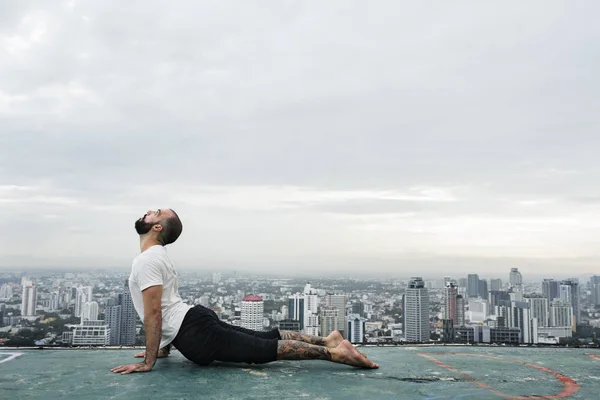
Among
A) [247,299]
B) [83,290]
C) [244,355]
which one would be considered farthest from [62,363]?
[83,290]

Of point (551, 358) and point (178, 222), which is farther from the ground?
point (178, 222)

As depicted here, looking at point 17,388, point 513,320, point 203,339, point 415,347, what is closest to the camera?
point 17,388

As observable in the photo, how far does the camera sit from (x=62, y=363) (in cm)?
395

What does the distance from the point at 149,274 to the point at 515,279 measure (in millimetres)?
66380

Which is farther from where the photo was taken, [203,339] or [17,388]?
[203,339]

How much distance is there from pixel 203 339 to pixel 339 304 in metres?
35.3

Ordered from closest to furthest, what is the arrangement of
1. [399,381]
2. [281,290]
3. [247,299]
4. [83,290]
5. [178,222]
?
1. [399,381]
2. [178,222]
3. [247,299]
4. [83,290]
5. [281,290]

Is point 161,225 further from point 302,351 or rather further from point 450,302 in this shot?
point 450,302

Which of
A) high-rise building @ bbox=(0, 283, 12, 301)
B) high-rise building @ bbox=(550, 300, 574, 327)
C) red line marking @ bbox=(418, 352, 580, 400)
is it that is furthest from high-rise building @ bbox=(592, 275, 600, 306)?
high-rise building @ bbox=(0, 283, 12, 301)

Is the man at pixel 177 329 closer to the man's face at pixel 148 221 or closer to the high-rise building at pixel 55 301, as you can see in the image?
the man's face at pixel 148 221

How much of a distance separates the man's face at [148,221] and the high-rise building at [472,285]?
5785cm

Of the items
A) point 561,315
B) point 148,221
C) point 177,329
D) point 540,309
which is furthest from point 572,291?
point 148,221

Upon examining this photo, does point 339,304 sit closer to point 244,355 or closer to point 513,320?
point 513,320

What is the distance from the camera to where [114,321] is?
20.1 m
